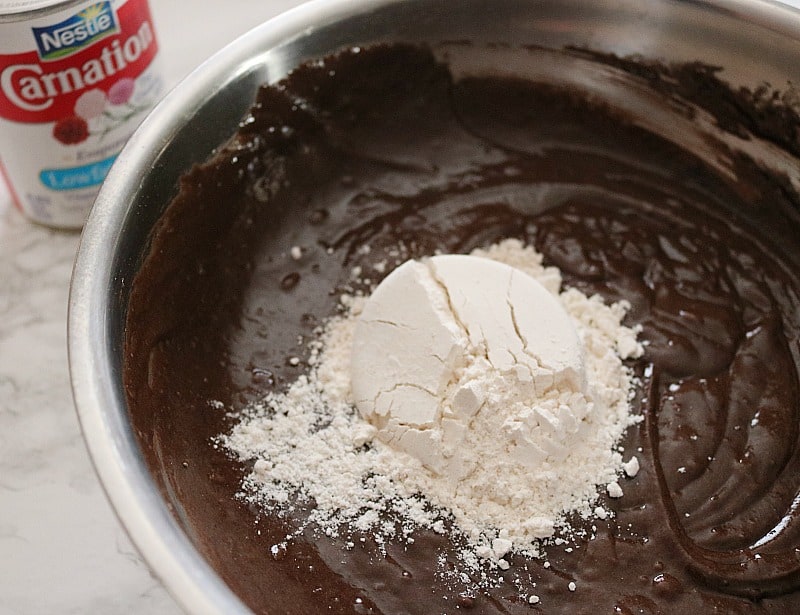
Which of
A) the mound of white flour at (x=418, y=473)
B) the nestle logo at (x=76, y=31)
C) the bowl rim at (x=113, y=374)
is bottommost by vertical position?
the mound of white flour at (x=418, y=473)

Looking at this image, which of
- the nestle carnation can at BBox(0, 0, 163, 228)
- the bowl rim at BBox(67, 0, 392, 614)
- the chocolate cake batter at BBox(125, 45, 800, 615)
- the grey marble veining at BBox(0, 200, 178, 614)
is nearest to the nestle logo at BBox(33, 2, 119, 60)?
the nestle carnation can at BBox(0, 0, 163, 228)

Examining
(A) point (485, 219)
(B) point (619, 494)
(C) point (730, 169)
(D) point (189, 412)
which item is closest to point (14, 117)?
(D) point (189, 412)

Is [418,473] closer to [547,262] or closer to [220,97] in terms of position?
[547,262]

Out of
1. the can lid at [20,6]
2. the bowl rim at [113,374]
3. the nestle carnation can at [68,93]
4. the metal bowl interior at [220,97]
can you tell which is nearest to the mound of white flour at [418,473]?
the metal bowl interior at [220,97]

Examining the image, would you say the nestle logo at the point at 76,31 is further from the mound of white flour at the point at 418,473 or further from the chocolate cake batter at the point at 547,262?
the mound of white flour at the point at 418,473

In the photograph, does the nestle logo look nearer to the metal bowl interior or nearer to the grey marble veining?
the metal bowl interior

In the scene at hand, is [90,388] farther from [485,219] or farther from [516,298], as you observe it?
[485,219]

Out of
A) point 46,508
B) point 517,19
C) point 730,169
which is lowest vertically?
point 46,508
